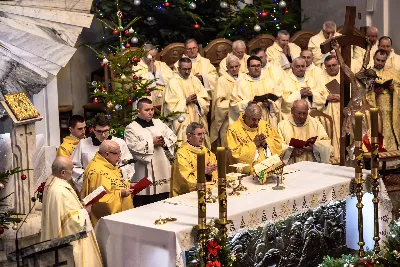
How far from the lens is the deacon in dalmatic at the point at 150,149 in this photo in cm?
1069

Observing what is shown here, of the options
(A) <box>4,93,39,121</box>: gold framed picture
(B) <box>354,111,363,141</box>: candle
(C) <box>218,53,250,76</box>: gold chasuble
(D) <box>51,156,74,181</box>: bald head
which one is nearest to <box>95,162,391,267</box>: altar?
(D) <box>51,156,74,181</box>: bald head

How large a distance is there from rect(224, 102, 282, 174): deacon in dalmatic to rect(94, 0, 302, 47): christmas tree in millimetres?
5371

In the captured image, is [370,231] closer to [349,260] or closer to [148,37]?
[349,260]

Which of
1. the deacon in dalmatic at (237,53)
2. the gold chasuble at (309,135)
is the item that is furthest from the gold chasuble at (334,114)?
the deacon in dalmatic at (237,53)

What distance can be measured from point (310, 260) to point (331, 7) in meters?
9.01

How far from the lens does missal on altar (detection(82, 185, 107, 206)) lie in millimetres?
8009

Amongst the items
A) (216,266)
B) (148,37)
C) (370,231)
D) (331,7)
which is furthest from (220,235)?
(331,7)

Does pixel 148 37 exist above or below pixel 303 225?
above

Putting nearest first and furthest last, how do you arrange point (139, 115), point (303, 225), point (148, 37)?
1. point (303, 225)
2. point (139, 115)
3. point (148, 37)

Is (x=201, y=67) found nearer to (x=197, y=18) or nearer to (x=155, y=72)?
(x=155, y=72)

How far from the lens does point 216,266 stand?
7281mm

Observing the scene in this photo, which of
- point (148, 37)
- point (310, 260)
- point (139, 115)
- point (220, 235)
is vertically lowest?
point (310, 260)

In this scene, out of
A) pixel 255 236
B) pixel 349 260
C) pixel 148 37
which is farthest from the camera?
pixel 148 37

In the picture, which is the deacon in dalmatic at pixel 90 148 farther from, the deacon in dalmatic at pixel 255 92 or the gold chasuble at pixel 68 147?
the deacon in dalmatic at pixel 255 92
